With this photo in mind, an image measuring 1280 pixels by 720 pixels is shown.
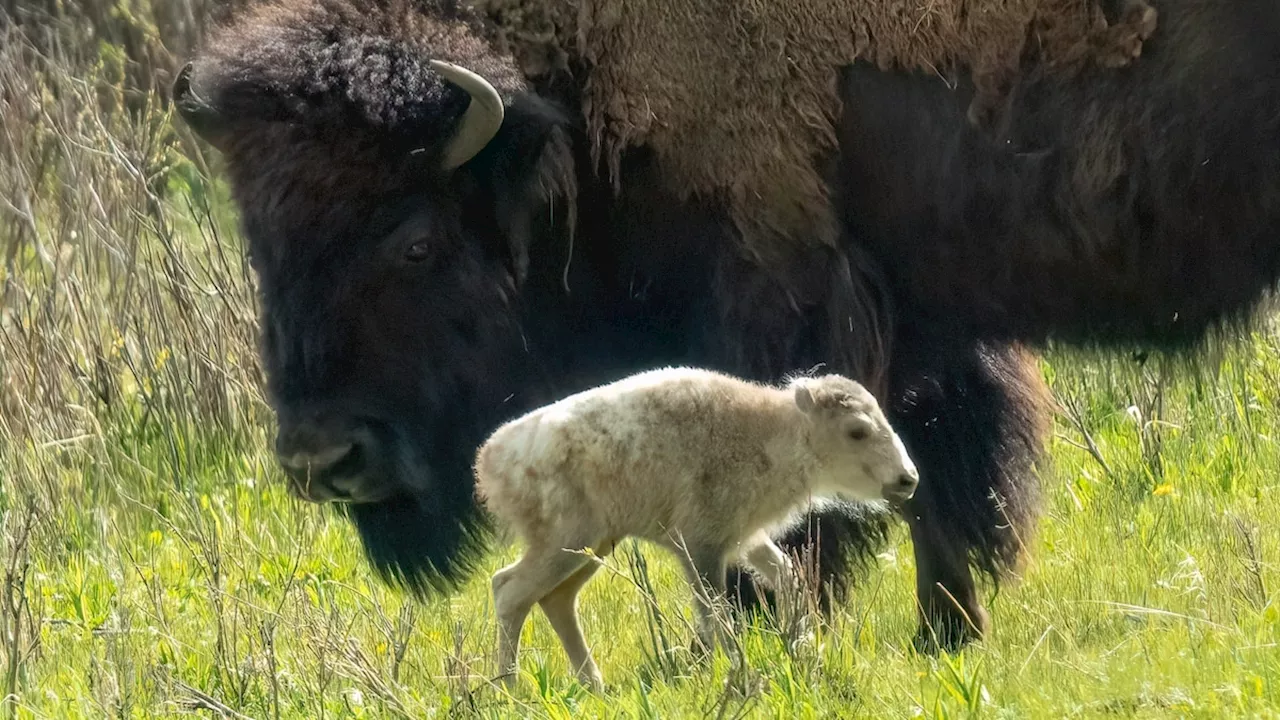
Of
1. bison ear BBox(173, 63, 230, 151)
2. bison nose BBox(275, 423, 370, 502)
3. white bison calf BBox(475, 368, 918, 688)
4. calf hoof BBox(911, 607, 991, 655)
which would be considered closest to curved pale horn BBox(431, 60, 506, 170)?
bison ear BBox(173, 63, 230, 151)

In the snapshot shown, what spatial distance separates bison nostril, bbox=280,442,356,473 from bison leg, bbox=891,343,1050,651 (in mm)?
1428

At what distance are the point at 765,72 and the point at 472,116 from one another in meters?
0.72

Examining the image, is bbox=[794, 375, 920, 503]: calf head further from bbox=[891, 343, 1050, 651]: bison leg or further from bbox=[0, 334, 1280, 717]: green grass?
bbox=[891, 343, 1050, 651]: bison leg

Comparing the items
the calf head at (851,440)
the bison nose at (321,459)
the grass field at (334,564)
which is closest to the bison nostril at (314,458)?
the bison nose at (321,459)

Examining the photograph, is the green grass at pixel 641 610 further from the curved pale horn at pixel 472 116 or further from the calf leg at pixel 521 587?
the curved pale horn at pixel 472 116

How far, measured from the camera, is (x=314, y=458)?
13.6 feet

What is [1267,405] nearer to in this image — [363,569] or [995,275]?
[995,275]

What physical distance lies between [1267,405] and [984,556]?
1.78m

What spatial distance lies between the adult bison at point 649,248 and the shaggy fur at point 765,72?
0.13ft

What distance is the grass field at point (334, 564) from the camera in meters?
3.29

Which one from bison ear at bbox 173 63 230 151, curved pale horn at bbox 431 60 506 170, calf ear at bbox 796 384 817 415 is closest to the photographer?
calf ear at bbox 796 384 817 415

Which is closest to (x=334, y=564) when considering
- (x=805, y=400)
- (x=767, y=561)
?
(x=767, y=561)

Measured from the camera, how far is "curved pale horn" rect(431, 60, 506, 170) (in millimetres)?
4246

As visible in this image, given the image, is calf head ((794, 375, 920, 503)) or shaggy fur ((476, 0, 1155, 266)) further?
shaggy fur ((476, 0, 1155, 266))
